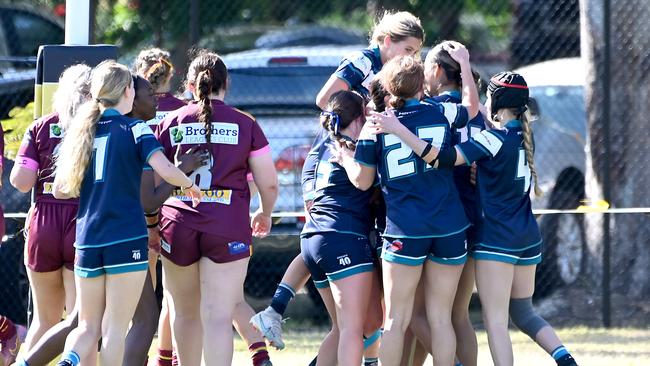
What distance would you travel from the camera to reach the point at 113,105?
6.31 m

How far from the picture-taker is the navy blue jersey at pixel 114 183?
244 inches

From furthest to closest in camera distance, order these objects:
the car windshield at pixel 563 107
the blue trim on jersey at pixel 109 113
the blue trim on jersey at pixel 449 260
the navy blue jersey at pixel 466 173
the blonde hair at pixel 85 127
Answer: the car windshield at pixel 563 107, the navy blue jersey at pixel 466 173, the blue trim on jersey at pixel 449 260, the blue trim on jersey at pixel 109 113, the blonde hair at pixel 85 127

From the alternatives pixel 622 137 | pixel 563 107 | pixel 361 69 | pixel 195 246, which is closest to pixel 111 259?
pixel 195 246

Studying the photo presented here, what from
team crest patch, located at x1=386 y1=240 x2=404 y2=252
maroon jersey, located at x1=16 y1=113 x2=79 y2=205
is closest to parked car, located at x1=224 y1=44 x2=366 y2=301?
maroon jersey, located at x1=16 y1=113 x2=79 y2=205

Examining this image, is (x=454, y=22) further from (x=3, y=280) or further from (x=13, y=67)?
(x=3, y=280)

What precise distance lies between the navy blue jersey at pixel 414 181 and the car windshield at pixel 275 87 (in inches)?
155

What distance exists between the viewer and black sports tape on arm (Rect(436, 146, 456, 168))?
20.7 ft

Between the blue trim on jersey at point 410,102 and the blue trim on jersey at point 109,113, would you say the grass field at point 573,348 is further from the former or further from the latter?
the blue trim on jersey at point 109,113

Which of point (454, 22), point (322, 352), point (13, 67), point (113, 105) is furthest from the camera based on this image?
point (454, 22)

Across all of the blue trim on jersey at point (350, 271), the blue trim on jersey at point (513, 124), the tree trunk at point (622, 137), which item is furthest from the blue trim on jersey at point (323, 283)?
the tree trunk at point (622, 137)

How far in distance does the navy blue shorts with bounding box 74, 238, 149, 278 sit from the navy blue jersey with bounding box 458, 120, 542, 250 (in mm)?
1783

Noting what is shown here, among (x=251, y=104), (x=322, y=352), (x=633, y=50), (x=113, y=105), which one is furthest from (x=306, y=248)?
(x=633, y=50)

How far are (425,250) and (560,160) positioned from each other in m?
5.17

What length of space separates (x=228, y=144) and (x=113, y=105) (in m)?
0.63
